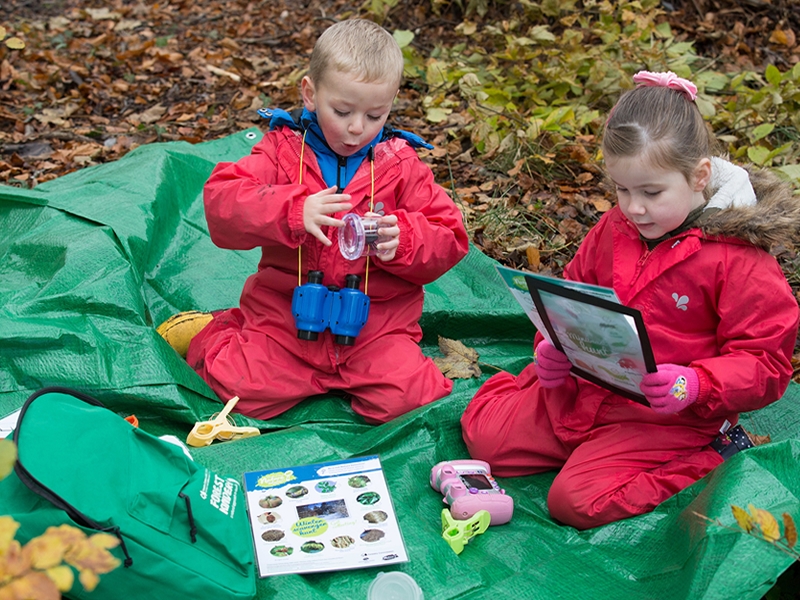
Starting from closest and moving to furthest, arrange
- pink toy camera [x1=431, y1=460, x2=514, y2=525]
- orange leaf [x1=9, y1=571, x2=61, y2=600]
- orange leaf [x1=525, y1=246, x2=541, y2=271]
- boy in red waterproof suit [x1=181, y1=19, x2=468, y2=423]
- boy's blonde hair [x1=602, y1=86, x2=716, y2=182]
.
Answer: orange leaf [x1=9, y1=571, x2=61, y2=600] < boy's blonde hair [x1=602, y1=86, x2=716, y2=182] < pink toy camera [x1=431, y1=460, x2=514, y2=525] < boy in red waterproof suit [x1=181, y1=19, x2=468, y2=423] < orange leaf [x1=525, y1=246, x2=541, y2=271]

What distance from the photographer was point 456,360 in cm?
324

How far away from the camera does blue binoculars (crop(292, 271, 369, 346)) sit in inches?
109

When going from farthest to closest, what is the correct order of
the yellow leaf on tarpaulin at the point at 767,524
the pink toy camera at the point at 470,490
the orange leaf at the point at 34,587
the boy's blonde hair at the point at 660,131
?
1. the pink toy camera at the point at 470,490
2. the boy's blonde hair at the point at 660,131
3. the yellow leaf on tarpaulin at the point at 767,524
4. the orange leaf at the point at 34,587

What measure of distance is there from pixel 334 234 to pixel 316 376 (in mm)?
Result: 534

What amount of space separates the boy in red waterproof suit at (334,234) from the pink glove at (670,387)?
915 millimetres

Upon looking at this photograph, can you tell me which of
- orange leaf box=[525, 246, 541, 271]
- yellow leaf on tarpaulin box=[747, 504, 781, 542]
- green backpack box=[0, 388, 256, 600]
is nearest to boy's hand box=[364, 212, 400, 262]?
green backpack box=[0, 388, 256, 600]

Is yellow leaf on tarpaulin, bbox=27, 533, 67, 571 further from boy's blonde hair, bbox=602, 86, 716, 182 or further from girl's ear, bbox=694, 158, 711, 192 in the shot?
girl's ear, bbox=694, 158, 711, 192

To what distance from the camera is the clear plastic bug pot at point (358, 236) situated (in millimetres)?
2680

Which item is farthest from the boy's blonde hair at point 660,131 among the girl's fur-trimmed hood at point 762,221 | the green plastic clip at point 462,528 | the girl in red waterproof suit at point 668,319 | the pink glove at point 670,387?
the green plastic clip at point 462,528

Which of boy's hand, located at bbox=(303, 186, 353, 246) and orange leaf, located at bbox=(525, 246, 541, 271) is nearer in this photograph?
boy's hand, located at bbox=(303, 186, 353, 246)

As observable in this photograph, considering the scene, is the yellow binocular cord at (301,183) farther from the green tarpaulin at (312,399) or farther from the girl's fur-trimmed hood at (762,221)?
the girl's fur-trimmed hood at (762,221)

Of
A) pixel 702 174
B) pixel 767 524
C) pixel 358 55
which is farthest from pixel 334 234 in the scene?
pixel 767 524

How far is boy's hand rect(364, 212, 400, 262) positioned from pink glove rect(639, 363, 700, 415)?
92 cm

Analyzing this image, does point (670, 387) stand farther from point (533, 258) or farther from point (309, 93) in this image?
point (533, 258)
